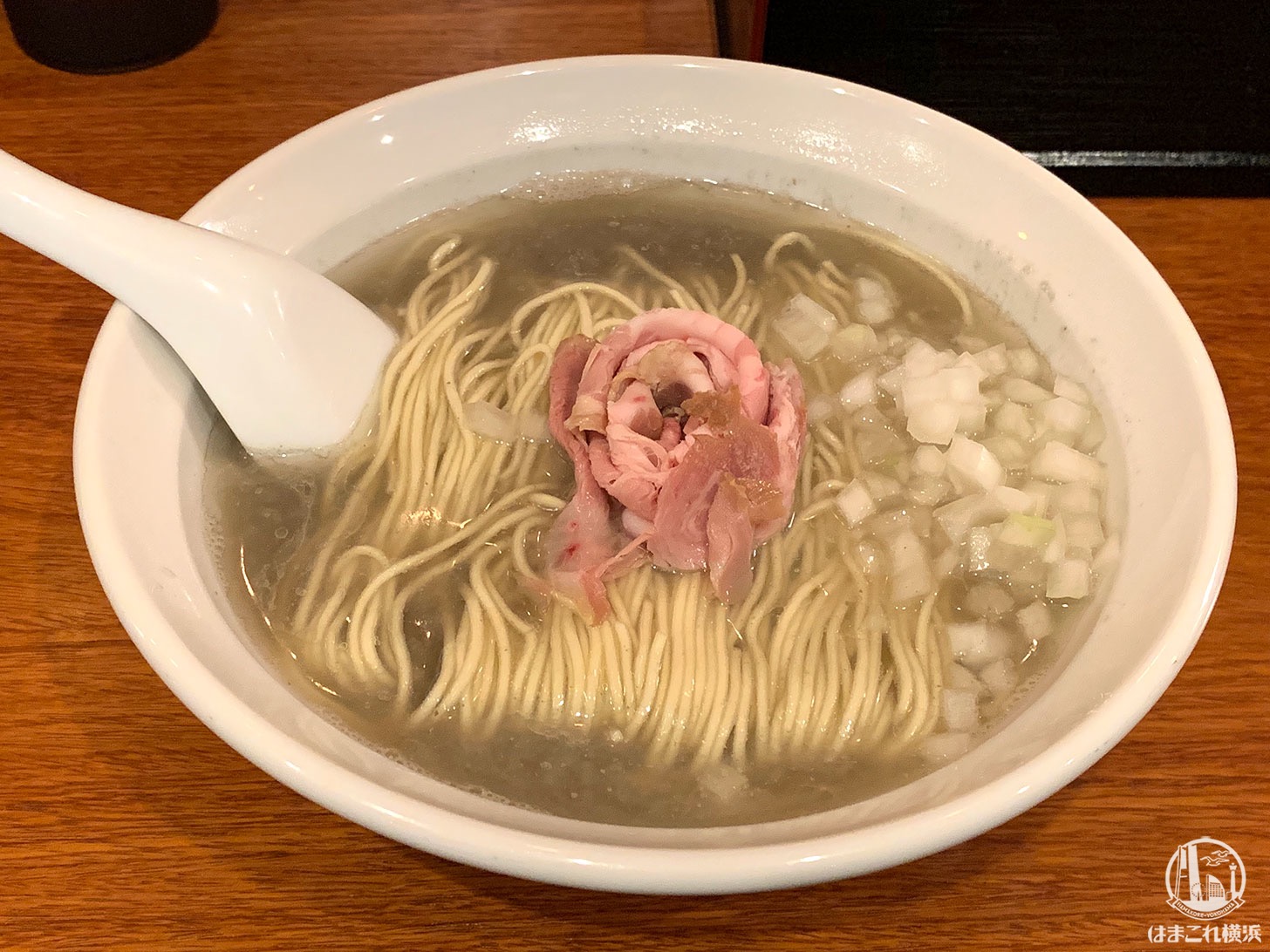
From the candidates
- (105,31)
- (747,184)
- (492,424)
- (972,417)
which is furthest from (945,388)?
(105,31)

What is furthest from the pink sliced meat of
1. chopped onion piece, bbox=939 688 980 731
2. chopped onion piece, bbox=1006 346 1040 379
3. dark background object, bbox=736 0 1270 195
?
dark background object, bbox=736 0 1270 195

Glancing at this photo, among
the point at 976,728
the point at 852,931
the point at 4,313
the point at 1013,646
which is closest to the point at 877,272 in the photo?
the point at 1013,646

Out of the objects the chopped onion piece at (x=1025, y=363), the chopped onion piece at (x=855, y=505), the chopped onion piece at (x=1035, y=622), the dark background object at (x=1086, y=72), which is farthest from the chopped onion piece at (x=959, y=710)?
the dark background object at (x=1086, y=72)

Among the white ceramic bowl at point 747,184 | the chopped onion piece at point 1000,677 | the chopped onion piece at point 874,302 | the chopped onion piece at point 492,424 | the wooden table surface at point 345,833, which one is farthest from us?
the chopped onion piece at point 874,302

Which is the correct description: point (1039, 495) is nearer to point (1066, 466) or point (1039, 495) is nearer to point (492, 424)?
point (1066, 466)

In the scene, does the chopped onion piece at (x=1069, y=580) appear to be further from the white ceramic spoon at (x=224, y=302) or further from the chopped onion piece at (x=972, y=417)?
the white ceramic spoon at (x=224, y=302)

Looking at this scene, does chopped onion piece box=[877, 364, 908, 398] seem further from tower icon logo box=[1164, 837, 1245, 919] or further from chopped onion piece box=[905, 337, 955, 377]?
tower icon logo box=[1164, 837, 1245, 919]
